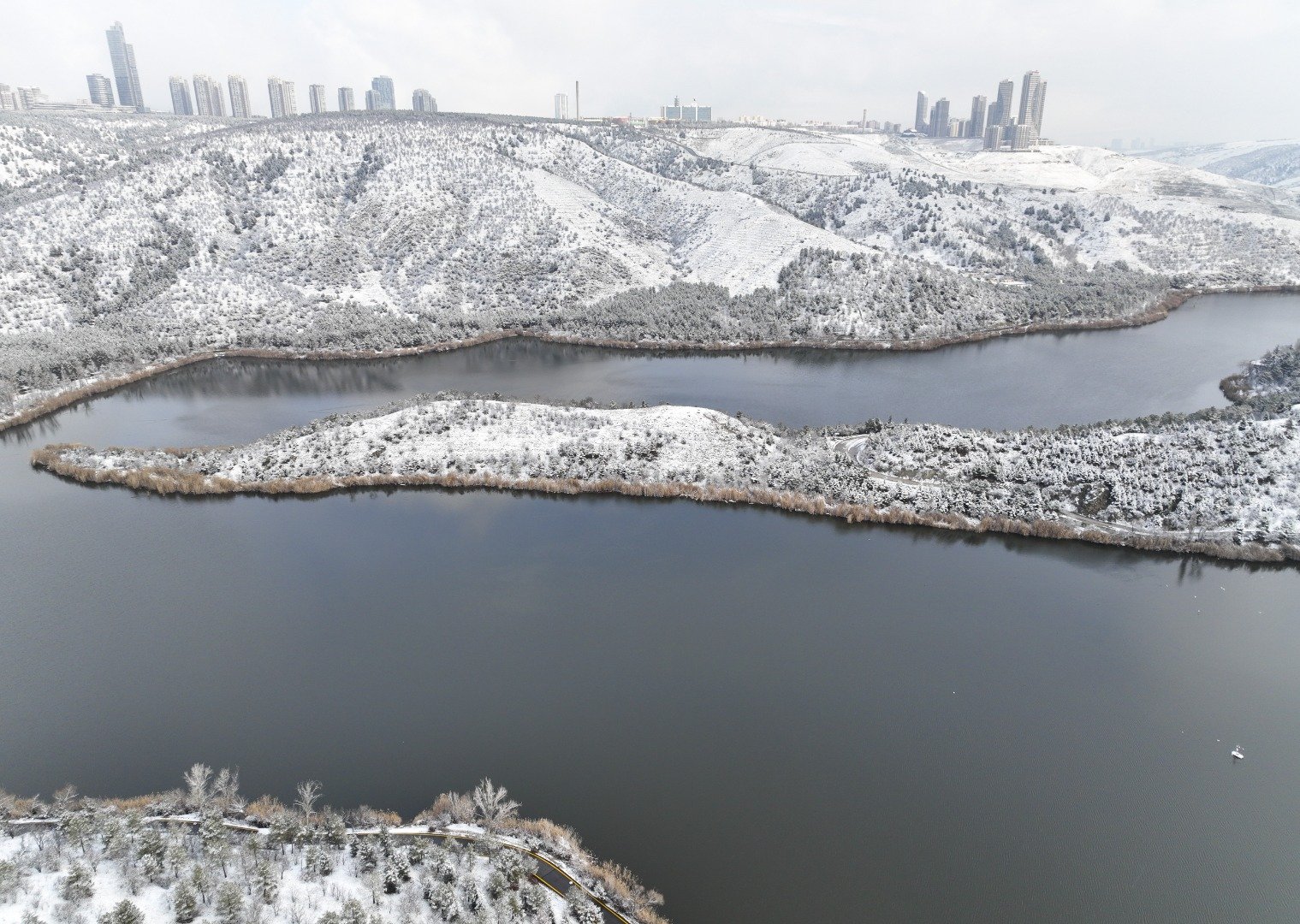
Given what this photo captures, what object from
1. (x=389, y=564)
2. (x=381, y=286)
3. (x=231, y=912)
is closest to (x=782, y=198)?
(x=381, y=286)

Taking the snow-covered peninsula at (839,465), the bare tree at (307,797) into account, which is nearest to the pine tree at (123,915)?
the bare tree at (307,797)

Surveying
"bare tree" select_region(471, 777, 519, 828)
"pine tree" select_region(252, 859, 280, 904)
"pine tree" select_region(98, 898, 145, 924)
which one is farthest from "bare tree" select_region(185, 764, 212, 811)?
"bare tree" select_region(471, 777, 519, 828)

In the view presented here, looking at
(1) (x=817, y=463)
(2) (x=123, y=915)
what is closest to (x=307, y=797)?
(2) (x=123, y=915)

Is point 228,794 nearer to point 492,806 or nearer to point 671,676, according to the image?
point 492,806

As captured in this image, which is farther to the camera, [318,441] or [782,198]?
[782,198]

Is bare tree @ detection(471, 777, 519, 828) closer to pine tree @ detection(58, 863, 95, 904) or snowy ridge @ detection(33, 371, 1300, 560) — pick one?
pine tree @ detection(58, 863, 95, 904)

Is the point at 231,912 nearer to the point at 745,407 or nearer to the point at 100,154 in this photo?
the point at 745,407
